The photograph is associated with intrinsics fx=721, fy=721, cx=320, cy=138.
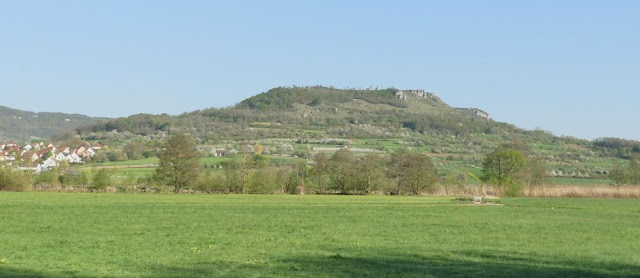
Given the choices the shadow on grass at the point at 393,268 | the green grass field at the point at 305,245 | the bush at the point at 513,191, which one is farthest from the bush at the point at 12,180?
the shadow on grass at the point at 393,268

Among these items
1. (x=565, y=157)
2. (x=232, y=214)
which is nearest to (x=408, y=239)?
(x=232, y=214)

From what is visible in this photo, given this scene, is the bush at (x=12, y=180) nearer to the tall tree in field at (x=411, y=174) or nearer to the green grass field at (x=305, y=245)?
the green grass field at (x=305, y=245)

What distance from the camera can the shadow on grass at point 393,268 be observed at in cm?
1772

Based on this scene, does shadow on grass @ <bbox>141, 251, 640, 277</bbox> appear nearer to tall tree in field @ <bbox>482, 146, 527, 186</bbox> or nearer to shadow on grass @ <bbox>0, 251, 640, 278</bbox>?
shadow on grass @ <bbox>0, 251, 640, 278</bbox>

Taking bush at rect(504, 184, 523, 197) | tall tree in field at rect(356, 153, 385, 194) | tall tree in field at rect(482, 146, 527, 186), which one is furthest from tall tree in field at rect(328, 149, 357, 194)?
tall tree in field at rect(482, 146, 527, 186)

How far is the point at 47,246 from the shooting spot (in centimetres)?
2370

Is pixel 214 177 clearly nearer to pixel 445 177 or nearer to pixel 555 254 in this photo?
pixel 445 177

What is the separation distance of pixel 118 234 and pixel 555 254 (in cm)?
1659

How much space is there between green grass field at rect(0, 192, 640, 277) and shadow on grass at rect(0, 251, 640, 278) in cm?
3

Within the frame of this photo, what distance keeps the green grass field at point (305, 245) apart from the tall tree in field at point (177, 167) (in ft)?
126

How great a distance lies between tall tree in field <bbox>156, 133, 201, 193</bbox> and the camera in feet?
265

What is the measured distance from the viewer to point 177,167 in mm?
80688

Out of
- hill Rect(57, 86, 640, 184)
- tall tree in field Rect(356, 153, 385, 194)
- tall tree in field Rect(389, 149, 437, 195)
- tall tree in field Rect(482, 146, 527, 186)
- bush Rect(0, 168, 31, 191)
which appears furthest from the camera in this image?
hill Rect(57, 86, 640, 184)

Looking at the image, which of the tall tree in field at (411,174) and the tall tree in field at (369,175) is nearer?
the tall tree in field at (369,175)
